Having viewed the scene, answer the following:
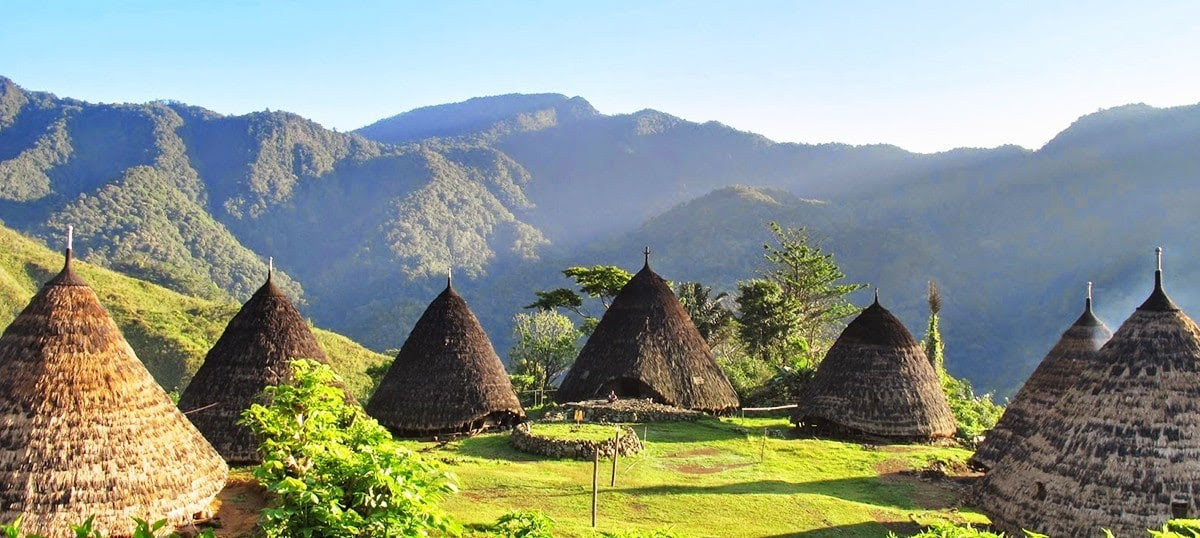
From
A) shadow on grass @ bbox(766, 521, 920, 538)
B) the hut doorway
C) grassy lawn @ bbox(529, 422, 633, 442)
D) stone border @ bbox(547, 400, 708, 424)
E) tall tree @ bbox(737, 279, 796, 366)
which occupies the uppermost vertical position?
tall tree @ bbox(737, 279, 796, 366)

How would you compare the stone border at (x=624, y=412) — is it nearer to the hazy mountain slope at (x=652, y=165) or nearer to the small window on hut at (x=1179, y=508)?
the small window on hut at (x=1179, y=508)

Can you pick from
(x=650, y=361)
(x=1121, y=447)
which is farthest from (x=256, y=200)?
(x=1121, y=447)

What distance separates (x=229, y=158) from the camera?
117 m

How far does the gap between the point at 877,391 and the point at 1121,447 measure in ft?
29.5

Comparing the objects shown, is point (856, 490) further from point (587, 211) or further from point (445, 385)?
point (587, 211)

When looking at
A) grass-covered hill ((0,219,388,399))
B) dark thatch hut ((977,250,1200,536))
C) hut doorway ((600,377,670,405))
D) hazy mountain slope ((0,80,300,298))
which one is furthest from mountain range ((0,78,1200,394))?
dark thatch hut ((977,250,1200,536))

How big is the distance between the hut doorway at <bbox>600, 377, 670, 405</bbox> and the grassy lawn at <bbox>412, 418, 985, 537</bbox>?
7.62 feet

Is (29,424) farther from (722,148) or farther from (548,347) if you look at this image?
(722,148)

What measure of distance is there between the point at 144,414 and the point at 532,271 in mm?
73170

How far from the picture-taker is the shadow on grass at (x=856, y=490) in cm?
1495

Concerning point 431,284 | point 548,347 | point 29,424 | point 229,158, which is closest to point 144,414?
point 29,424

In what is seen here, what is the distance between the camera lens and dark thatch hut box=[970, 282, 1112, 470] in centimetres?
1664

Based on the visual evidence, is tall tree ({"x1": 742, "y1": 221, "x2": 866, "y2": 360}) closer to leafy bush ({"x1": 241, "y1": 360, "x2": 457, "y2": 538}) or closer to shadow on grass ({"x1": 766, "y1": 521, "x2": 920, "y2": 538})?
shadow on grass ({"x1": 766, "y1": 521, "x2": 920, "y2": 538})

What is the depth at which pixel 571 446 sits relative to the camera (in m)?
17.4
